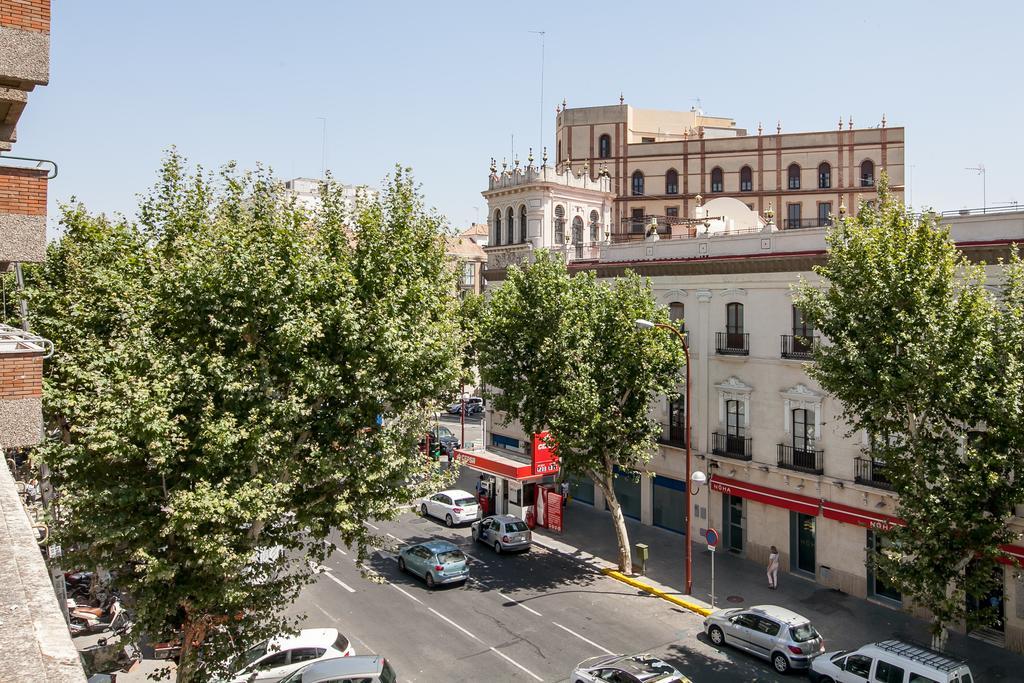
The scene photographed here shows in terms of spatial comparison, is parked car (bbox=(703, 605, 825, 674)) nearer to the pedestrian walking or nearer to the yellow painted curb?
the yellow painted curb

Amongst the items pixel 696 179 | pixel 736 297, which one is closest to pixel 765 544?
pixel 736 297

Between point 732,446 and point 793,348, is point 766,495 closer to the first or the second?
point 732,446

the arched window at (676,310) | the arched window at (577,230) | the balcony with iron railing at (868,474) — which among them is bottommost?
the balcony with iron railing at (868,474)

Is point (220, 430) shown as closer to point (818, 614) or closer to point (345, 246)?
point (345, 246)

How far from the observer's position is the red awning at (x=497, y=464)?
103 feet

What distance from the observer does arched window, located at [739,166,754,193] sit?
176ft

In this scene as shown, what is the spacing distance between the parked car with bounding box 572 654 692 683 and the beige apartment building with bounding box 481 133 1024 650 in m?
9.25

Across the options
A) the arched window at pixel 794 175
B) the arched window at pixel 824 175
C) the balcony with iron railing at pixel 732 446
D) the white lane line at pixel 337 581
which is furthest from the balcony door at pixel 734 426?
the arched window at pixel 824 175

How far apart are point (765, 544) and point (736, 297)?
9.15 m

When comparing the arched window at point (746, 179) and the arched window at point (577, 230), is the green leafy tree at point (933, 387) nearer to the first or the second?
the arched window at point (577, 230)

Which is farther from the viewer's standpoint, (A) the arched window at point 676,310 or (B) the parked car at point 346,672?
(A) the arched window at point 676,310

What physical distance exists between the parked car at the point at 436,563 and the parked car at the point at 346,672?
25.0ft

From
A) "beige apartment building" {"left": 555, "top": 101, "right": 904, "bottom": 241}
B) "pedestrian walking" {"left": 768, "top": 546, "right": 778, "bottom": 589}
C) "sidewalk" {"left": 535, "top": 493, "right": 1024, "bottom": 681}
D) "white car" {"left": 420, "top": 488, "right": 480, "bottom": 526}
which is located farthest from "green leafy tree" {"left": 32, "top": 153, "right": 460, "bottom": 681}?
"beige apartment building" {"left": 555, "top": 101, "right": 904, "bottom": 241}

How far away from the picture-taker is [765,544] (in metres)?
28.0
